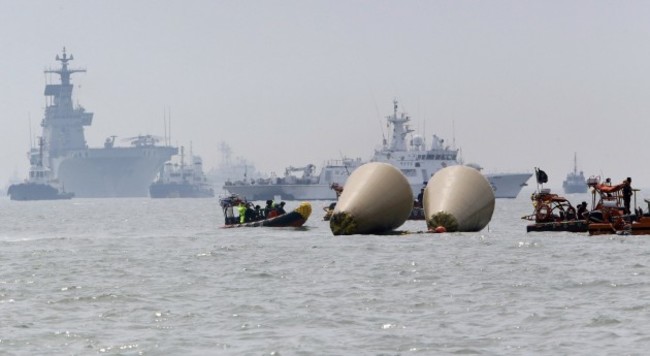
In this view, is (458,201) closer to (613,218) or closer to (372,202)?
(372,202)

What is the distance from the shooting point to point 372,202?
192 feet

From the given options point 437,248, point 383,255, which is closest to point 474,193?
point 437,248

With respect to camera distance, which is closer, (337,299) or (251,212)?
(337,299)

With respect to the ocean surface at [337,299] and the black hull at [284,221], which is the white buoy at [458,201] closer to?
the ocean surface at [337,299]

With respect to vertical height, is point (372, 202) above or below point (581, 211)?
above

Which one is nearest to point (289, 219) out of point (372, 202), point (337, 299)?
point (372, 202)

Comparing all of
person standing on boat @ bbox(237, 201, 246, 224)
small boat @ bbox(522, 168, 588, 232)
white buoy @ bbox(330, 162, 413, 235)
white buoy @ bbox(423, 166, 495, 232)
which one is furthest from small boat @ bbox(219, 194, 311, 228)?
small boat @ bbox(522, 168, 588, 232)

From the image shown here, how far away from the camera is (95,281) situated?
125 feet

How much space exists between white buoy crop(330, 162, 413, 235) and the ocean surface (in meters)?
4.75

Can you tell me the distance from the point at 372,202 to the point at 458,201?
397 centimetres

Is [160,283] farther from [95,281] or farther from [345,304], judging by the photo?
[345,304]

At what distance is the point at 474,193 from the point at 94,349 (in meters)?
38.0

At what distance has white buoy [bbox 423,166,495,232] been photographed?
5903 centimetres

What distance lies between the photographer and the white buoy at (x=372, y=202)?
58.4 metres
